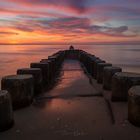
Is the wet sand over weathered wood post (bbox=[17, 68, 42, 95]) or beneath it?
beneath

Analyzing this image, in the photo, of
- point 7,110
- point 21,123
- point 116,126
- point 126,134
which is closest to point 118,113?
point 116,126

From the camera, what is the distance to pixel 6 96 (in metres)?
4.01

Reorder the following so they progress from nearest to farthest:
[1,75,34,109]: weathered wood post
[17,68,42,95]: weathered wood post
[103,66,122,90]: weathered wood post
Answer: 1. [1,75,34,109]: weathered wood post
2. [17,68,42,95]: weathered wood post
3. [103,66,122,90]: weathered wood post

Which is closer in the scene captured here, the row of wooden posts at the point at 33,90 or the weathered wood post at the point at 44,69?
the row of wooden posts at the point at 33,90

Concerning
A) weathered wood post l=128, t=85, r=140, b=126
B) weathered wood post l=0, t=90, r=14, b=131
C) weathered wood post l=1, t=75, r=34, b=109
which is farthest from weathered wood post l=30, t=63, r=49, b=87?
weathered wood post l=128, t=85, r=140, b=126

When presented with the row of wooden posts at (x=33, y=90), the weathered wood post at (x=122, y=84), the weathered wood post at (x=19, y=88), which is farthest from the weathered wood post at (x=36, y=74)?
the weathered wood post at (x=122, y=84)

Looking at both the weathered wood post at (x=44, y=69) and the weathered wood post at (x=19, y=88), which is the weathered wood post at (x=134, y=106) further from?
the weathered wood post at (x=44, y=69)

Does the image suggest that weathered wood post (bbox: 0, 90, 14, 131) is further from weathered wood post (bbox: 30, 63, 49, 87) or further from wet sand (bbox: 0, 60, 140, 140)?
weathered wood post (bbox: 30, 63, 49, 87)

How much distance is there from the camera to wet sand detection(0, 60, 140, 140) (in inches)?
158

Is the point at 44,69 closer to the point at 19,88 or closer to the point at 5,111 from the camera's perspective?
the point at 19,88

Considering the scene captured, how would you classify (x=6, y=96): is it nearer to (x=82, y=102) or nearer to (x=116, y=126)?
(x=116, y=126)

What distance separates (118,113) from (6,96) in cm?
225

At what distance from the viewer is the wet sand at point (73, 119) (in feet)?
13.2

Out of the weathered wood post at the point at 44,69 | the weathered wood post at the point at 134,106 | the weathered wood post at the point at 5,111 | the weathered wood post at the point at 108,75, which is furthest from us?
the weathered wood post at the point at 44,69
